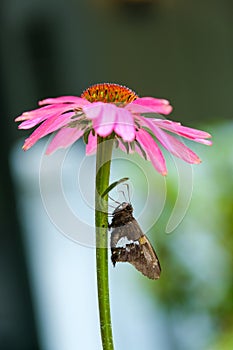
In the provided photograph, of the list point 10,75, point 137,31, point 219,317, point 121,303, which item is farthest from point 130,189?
point 137,31

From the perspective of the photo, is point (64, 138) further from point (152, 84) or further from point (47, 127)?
point (152, 84)

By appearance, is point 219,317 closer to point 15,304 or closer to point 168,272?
point 168,272

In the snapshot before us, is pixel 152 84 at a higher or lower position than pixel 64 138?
higher

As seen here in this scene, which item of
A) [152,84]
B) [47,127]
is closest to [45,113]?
[47,127]

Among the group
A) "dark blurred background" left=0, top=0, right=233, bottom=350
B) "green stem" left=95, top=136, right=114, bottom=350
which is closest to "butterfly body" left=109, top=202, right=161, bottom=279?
"green stem" left=95, top=136, right=114, bottom=350

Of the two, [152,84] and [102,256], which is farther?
[152,84]

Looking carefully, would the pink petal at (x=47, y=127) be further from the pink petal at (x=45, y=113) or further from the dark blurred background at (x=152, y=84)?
the dark blurred background at (x=152, y=84)

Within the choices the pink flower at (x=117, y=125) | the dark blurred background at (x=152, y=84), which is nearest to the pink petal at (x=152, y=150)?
the pink flower at (x=117, y=125)
